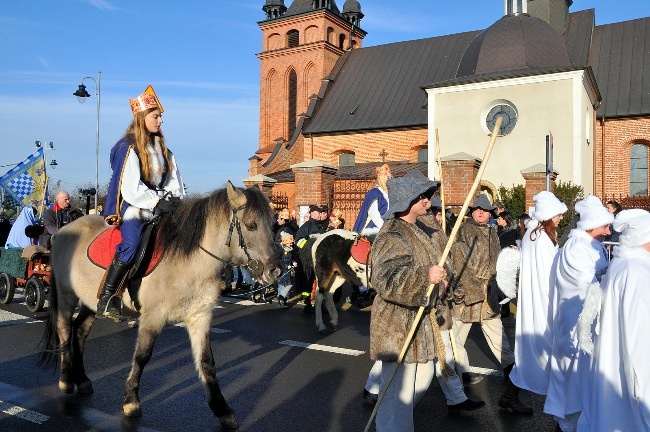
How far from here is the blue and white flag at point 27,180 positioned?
1534cm

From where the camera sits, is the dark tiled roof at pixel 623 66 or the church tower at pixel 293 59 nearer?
the dark tiled roof at pixel 623 66

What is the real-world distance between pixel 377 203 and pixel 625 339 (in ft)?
18.3

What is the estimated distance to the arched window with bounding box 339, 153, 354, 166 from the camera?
115ft

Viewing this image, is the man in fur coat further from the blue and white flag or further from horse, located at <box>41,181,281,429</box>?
the blue and white flag

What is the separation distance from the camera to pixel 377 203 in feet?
30.2

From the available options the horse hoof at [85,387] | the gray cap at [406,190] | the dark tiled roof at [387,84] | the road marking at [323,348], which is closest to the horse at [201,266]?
the horse hoof at [85,387]

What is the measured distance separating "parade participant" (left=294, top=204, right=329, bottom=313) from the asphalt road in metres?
1.68

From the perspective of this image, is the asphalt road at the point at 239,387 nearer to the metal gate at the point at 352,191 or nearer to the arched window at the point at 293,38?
the metal gate at the point at 352,191

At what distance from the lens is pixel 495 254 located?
654 cm

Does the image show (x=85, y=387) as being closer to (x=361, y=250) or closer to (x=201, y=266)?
(x=201, y=266)

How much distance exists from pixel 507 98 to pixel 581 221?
20.0m

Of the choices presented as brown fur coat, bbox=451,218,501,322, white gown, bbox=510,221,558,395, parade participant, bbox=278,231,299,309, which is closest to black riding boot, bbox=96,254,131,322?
brown fur coat, bbox=451,218,501,322

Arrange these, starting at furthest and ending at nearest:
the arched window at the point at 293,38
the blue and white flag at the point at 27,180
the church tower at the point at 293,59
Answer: the arched window at the point at 293,38 < the church tower at the point at 293,59 < the blue and white flag at the point at 27,180

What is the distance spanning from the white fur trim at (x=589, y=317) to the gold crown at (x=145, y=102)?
3998 mm
